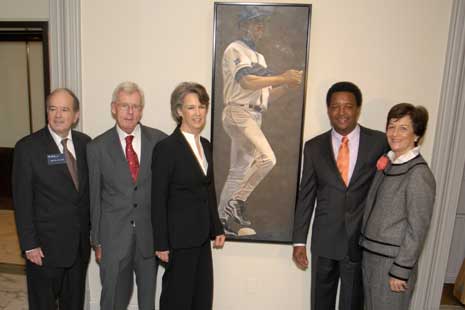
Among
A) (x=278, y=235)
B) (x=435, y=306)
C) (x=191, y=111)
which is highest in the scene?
→ (x=191, y=111)

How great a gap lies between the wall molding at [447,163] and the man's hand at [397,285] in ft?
3.03

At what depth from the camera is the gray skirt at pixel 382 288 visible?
179cm

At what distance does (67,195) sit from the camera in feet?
6.49

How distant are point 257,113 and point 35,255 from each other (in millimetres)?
1633

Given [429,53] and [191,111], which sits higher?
[429,53]

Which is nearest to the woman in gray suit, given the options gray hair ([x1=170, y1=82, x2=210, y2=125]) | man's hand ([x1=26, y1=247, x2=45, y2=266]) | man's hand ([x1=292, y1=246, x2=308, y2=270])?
man's hand ([x1=292, y1=246, x2=308, y2=270])

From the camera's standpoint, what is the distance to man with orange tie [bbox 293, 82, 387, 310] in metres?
2.01

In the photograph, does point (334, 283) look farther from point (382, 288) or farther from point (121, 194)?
point (121, 194)

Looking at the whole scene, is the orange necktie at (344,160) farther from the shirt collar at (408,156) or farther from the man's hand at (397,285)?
the man's hand at (397,285)

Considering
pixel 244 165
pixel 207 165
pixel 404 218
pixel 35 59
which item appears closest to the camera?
pixel 404 218

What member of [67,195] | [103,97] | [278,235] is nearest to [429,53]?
[278,235]

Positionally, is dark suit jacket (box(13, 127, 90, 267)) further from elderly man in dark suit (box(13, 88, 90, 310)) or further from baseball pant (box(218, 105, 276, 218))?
baseball pant (box(218, 105, 276, 218))

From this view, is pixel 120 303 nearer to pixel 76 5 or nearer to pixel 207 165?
pixel 207 165

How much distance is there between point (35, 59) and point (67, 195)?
4.02 m
